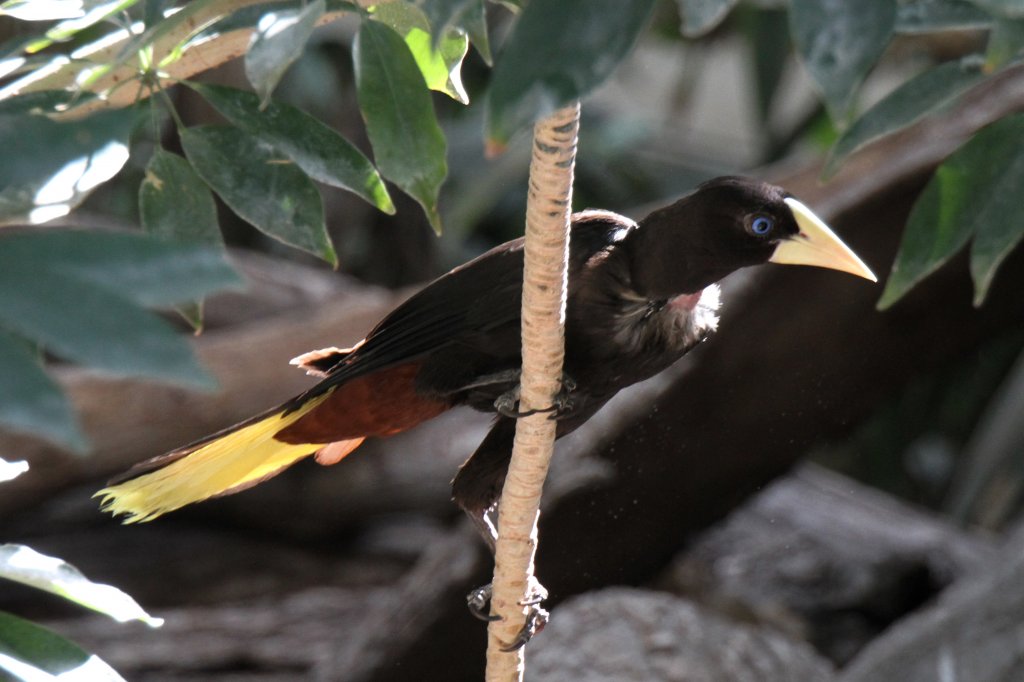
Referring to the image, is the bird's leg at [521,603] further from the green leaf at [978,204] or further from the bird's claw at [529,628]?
the green leaf at [978,204]

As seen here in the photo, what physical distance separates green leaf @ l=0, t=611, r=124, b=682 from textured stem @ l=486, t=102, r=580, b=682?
0.49 metres

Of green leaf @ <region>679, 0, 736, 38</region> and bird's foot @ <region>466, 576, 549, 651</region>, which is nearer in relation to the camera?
green leaf @ <region>679, 0, 736, 38</region>

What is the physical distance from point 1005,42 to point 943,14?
6.5 inches

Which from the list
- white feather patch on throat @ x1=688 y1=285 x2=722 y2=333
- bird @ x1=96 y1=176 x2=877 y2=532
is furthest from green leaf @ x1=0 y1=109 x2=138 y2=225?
white feather patch on throat @ x1=688 y1=285 x2=722 y2=333

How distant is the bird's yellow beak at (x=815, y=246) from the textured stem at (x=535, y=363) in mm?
343

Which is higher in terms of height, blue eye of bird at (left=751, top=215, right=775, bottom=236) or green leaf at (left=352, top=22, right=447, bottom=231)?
green leaf at (left=352, top=22, right=447, bottom=231)

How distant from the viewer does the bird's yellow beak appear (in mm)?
1351

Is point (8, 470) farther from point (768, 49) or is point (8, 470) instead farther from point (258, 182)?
point (768, 49)

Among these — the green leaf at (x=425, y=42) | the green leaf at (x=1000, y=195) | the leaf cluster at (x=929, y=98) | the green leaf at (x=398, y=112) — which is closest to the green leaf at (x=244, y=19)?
the green leaf at (x=398, y=112)

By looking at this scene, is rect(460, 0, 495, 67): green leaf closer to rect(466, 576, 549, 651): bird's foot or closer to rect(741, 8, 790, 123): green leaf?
rect(466, 576, 549, 651): bird's foot

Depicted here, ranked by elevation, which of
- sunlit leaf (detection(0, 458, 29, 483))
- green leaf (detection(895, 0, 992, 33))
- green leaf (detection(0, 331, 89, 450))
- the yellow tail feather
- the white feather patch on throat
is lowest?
the yellow tail feather

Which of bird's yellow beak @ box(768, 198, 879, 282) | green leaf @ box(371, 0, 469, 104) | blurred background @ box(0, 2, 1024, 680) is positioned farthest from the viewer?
blurred background @ box(0, 2, 1024, 680)

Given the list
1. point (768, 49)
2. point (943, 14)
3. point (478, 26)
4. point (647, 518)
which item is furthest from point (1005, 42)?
point (768, 49)

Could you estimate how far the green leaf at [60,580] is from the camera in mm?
869
